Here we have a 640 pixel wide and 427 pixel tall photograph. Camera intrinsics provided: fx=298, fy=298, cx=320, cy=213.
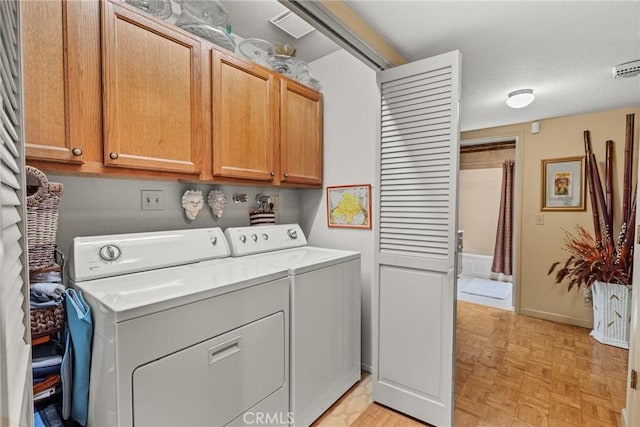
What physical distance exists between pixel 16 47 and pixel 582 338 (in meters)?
4.29

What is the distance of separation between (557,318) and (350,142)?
10.1 feet

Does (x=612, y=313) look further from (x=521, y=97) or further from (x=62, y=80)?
(x=62, y=80)

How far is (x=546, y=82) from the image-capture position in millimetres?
2314

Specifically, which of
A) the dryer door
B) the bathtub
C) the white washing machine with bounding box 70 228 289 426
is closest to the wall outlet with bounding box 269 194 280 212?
the white washing machine with bounding box 70 228 289 426

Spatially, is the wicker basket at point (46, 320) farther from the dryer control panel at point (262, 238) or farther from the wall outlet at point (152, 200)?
the dryer control panel at point (262, 238)

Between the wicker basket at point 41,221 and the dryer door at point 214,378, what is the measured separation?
2.05 ft

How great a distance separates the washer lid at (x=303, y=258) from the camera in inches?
64.9

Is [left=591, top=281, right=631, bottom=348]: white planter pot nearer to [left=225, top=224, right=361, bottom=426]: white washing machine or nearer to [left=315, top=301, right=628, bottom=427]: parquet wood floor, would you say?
[left=315, top=301, right=628, bottom=427]: parquet wood floor

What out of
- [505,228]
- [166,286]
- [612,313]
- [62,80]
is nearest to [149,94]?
[62,80]

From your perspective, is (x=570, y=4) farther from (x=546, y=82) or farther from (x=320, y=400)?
(x=320, y=400)

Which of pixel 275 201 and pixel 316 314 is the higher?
pixel 275 201

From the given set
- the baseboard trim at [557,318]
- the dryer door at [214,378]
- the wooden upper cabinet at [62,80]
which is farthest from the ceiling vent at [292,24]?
the baseboard trim at [557,318]

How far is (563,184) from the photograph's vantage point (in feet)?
10.6

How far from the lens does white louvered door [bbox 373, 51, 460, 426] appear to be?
1.66 meters
